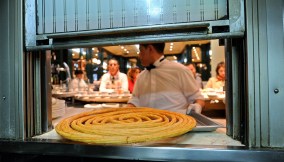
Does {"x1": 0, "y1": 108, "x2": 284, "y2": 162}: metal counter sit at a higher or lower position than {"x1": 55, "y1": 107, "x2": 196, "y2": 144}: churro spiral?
lower

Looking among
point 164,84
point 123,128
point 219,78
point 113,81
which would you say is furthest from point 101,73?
point 123,128

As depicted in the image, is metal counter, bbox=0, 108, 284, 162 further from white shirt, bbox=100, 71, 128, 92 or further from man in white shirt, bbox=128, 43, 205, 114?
white shirt, bbox=100, 71, 128, 92

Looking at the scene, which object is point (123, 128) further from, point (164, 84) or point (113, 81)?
point (113, 81)

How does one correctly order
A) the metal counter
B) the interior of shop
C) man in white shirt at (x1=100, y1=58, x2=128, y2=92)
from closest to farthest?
the metal counter → the interior of shop → man in white shirt at (x1=100, y1=58, x2=128, y2=92)

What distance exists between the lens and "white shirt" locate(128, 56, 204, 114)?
7.54 feet

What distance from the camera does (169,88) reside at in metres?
2.32

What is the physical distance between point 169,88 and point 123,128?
5.26ft

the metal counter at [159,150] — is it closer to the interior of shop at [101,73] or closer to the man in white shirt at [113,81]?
the interior of shop at [101,73]

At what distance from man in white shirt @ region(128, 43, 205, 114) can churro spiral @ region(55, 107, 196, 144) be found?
1394mm

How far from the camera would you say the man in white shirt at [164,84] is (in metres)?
2.30

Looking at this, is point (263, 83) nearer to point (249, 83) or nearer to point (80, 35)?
point (249, 83)

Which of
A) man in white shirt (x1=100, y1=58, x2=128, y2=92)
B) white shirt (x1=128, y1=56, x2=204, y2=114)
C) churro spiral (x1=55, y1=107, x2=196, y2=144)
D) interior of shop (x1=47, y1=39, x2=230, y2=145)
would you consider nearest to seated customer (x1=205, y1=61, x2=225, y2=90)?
interior of shop (x1=47, y1=39, x2=230, y2=145)

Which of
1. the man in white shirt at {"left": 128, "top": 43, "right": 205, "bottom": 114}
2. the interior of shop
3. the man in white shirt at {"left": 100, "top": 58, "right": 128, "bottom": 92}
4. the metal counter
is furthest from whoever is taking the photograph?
the man in white shirt at {"left": 100, "top": 58, "right": 128, "bottom": 92}

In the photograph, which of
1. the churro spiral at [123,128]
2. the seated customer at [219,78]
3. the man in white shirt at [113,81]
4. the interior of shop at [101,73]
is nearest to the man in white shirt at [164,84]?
the interior of shop at [101,73]
